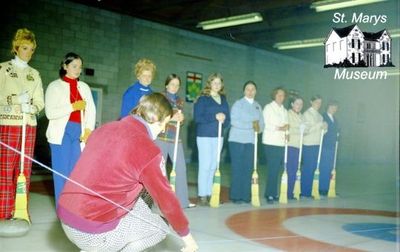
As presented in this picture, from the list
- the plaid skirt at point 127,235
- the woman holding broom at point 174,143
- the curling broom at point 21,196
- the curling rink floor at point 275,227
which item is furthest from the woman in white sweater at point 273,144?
the plaid skirt at point 127,235

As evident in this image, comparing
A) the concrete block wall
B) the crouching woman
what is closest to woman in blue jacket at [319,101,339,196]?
the concrete block wall

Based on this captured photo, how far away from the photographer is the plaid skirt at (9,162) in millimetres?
3357

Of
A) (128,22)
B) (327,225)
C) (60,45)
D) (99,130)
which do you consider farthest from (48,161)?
(99,130)

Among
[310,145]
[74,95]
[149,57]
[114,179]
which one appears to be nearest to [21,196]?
[74,95]

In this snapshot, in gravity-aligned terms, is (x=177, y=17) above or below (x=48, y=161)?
above

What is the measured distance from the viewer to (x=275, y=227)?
390 cm

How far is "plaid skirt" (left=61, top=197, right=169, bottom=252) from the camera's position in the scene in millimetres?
1944

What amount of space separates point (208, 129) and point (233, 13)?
213 inches

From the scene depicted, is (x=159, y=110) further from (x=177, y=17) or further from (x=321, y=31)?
(x=321, y=31)

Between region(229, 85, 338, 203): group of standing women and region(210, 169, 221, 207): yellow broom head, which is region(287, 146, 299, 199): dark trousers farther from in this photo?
region(210, 169, 221, 207): yellow broom head

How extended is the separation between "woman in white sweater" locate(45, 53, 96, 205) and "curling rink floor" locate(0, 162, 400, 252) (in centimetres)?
55

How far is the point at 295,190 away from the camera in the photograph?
5695mm

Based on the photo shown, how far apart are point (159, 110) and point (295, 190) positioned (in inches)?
161

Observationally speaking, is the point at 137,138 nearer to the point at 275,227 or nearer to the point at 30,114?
the point at 30,114
